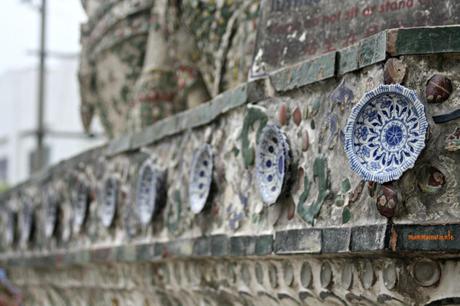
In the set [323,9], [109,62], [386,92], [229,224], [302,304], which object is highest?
[109,62]

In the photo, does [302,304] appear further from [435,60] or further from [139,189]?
[139,189]

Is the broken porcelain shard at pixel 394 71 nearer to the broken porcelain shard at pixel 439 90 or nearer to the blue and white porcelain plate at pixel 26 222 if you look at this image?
the broken porcelain shard at pixel 439 90

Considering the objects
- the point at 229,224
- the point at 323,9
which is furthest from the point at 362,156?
the point at 229,224

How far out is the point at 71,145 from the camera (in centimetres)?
2905

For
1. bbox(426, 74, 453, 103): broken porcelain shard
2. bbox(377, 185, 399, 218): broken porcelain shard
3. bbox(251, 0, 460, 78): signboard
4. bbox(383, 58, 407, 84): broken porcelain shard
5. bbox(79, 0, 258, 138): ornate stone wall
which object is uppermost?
bbox(79, 0, 258, 138): ornate stone wall

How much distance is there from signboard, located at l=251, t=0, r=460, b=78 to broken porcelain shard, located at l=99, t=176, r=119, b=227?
2883 millimetres

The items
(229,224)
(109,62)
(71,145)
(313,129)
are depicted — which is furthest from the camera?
(71,145)

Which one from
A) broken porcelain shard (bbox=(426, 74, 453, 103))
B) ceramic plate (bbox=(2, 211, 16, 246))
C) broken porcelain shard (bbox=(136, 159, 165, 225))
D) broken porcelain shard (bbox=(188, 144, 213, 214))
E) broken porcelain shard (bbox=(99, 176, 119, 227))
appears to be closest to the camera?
broken porcelain shard (bbox=(426, 74, 453, 103))

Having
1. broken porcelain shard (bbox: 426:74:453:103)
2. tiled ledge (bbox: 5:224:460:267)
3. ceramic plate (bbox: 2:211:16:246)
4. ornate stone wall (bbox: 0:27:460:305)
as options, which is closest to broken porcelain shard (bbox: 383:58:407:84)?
ornate stone wall (bbox: 0:27:460:305)

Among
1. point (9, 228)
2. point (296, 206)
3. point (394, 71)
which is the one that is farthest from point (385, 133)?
point (9, 228)

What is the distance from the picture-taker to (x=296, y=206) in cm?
634

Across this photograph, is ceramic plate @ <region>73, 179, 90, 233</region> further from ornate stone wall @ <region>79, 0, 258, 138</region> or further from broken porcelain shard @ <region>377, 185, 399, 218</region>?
broken porcelain shard @ <region>377, 185, 399, 218</region>

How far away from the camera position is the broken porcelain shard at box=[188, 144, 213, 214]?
7.50m

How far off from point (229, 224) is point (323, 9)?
1.42 m
